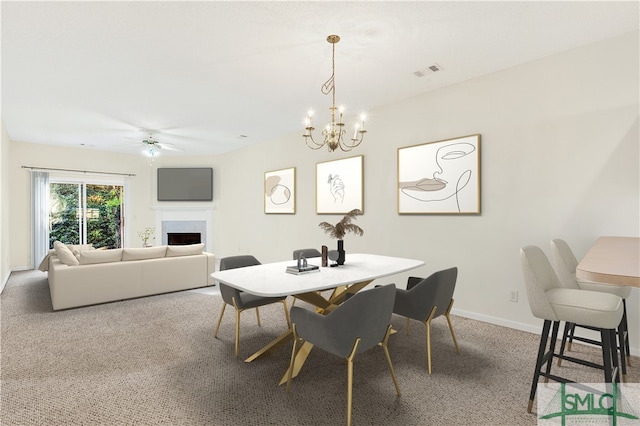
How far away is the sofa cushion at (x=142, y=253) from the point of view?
451cm

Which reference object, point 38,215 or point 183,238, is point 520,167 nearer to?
point 183,238

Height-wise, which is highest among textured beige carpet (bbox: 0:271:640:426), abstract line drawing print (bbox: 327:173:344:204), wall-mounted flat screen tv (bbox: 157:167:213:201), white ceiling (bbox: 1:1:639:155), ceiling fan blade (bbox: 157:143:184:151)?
white ceiling (bbox: 1:1:639:155)

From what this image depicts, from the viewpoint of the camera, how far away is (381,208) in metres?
4.49

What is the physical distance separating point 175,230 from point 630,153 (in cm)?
846

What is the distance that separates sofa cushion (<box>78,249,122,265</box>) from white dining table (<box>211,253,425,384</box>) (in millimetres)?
2567

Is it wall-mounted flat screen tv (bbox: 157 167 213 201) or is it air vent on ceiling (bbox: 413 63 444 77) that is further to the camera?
wall-mounted flat screen tv (bbox: 157 167 213 201)

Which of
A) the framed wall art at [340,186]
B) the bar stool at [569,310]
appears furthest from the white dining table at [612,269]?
the framed wall art at [340,186]

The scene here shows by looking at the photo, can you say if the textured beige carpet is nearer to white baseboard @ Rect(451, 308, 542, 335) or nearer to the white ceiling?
white baseboard @ Rect(451, 308, 542, 335)

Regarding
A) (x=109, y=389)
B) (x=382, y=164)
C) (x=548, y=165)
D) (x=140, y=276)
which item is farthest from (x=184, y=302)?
(x=548, y=165)

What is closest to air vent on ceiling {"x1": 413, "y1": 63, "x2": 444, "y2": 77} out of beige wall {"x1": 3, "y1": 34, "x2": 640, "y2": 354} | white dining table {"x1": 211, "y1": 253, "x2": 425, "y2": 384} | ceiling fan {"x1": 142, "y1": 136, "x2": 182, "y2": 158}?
beige wall {"x1": 3, "y1": 34, "x2": 640, "y2": 354}

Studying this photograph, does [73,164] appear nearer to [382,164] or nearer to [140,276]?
[140,276]

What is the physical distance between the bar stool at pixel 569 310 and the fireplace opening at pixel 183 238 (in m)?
7.70

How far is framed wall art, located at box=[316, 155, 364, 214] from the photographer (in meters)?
4.77

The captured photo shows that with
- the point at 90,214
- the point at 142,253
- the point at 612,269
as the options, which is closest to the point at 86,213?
the point at 90,214
